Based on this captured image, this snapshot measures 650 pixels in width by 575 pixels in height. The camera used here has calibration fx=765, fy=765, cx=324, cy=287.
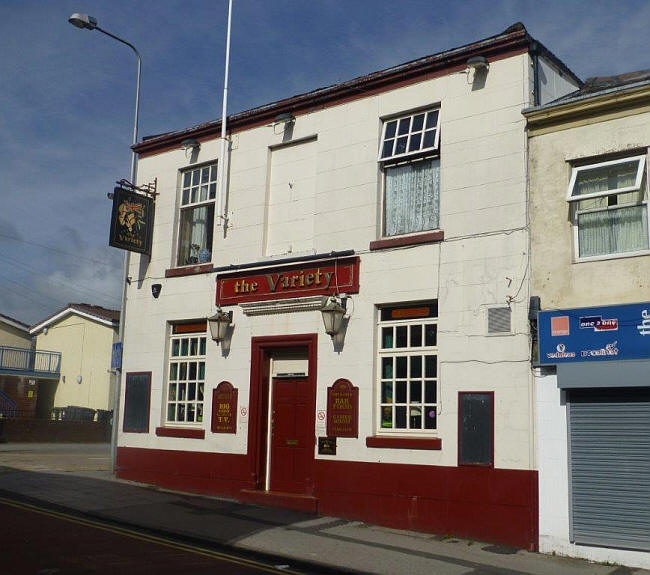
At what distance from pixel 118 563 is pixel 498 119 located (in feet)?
28.2

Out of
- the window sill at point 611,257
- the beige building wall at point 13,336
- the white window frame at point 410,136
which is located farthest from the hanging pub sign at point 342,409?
the beige building wall at point 13,336

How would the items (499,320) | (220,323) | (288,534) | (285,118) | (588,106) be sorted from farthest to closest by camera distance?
(220,323), (285,118), (499,320), (288,534), (588,106)

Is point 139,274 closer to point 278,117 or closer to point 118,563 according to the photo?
point 278,117

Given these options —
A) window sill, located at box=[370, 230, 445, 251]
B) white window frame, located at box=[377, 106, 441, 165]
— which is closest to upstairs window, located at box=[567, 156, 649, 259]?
window sill, located at box=[370, 230, 445, 251]

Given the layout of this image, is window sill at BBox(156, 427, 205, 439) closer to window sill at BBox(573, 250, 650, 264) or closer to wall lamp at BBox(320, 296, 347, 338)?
wall lamp at BBox(320, 296, 347, 338)

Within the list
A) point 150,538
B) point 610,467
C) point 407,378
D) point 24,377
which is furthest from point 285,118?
point 24,377

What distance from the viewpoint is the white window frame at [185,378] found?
1608cm

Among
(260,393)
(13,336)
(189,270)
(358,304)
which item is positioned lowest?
(260,393)

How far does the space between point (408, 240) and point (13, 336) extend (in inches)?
1549

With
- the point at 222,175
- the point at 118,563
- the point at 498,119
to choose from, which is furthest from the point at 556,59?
the point at 118,563

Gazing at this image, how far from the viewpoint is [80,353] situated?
42.1 m

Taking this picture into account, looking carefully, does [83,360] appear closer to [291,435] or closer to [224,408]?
[224,408]

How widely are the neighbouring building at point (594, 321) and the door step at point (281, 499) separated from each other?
435 cm

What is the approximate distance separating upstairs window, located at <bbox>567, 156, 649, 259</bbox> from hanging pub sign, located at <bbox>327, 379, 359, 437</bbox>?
4.58 m
